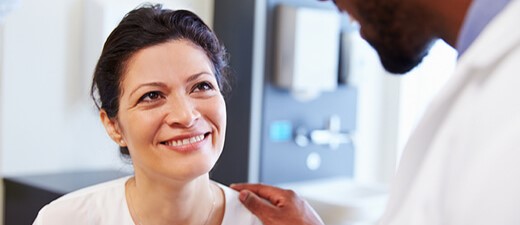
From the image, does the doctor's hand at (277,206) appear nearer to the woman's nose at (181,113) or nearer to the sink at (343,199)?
the woman's nose at (181,113)

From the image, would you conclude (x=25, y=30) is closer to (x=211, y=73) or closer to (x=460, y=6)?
(x=211, y=73)

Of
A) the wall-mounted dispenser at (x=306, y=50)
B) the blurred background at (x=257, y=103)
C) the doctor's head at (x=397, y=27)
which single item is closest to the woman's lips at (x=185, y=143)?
the doctor's head at (x=397, y=27)

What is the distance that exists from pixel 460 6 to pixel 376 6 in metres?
0.12

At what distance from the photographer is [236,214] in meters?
1.55

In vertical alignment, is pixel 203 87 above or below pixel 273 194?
above

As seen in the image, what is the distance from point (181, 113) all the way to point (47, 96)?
4.01ft

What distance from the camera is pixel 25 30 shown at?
7.73 feet

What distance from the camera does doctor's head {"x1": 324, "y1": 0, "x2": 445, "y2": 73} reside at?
2.67ft

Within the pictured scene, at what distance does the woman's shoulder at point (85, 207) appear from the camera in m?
1.48

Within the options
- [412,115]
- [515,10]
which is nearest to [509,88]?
[515,10]

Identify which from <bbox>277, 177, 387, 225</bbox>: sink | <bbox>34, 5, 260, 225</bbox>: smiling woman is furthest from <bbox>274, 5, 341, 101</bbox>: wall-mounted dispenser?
<bbox>34, 5, 260, 225</bbox>: smiling woman

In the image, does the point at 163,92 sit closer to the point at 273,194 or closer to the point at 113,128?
the point at 113,128

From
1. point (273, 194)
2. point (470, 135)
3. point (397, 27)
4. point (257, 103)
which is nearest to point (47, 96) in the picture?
point (257, 103)

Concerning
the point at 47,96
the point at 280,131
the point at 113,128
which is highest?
the point at 113,128
